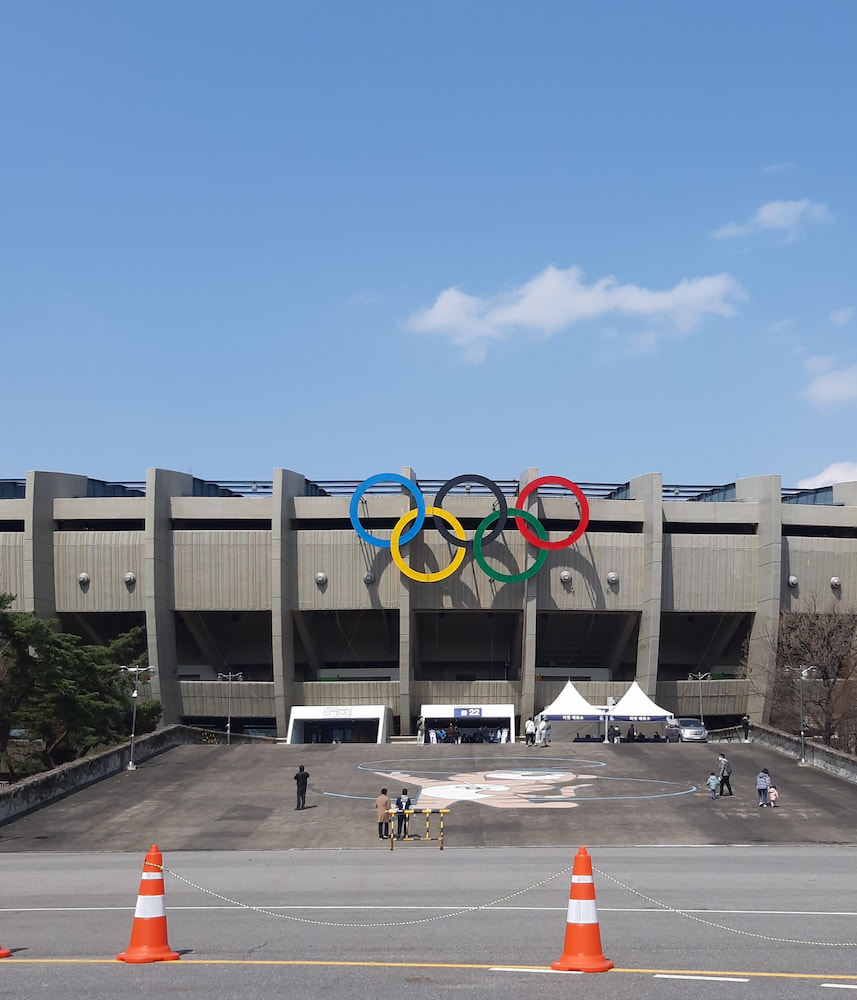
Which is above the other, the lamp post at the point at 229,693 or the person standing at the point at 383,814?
the person standing at the point at 383,814

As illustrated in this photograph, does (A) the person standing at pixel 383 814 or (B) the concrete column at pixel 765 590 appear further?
(B) the concrete column at pixel 765 590

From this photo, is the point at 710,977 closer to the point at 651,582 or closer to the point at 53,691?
the point at 53,691

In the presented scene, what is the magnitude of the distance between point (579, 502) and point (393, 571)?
12.6 m

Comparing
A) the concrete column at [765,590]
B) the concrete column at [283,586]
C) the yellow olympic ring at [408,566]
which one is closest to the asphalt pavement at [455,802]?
the yellow olympic ring at [408,566]

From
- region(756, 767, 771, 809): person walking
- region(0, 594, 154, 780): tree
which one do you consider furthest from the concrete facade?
region(756, 767, 771, 809): person walking

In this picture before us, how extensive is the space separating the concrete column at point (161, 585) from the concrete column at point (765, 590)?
123ft

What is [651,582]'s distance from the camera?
7138 centimetres

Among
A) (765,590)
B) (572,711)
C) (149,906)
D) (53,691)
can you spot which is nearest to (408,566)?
(572,711)

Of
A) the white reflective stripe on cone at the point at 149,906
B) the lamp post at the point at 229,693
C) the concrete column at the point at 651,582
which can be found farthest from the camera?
the concrete column at the point at 651,582

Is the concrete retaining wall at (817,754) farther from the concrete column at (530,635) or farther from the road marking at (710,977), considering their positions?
the road marking at (710,977)

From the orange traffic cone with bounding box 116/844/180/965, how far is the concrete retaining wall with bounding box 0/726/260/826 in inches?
950

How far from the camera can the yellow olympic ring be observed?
227 ft

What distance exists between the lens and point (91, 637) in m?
75.5

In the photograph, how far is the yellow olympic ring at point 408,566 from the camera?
2719 inches
